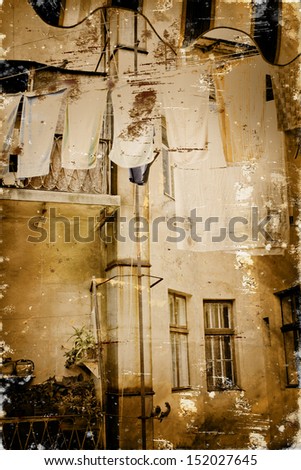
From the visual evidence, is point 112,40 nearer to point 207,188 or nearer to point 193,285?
point 207,188

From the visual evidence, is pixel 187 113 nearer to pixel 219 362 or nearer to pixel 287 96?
pixel 287 96

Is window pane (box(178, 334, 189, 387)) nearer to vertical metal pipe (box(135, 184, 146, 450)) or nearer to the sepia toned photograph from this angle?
the sepia toned photograph

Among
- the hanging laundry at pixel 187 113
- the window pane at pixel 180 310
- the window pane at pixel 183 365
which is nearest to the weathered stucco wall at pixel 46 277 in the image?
the window pane at pixel 180 310

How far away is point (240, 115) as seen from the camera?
625 centimetres

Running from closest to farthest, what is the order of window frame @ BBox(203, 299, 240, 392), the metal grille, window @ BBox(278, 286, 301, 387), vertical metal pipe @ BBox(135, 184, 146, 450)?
1. the metal grille
2. vertical metal pipe @ BBox(135, 184, 146, 450)
3. window @ BBox(278, 286, 301, 387)
4. window frame @ BBox(203, 299, 240, 392)

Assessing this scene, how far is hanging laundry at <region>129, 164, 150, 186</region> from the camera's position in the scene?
6582mm

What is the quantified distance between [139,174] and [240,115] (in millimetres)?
1625

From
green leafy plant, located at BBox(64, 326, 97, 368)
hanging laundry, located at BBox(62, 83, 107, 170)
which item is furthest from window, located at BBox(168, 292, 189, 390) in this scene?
hanging laundry, located at BBox(62, 83, 107, 170)

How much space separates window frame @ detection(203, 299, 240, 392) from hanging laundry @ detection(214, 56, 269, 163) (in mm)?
2208

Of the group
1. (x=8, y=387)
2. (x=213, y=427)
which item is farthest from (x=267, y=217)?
(x=8, y=387)

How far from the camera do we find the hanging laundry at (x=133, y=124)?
6164mm

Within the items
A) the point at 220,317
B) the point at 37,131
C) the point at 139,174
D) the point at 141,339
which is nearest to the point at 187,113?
the point at 139,174
